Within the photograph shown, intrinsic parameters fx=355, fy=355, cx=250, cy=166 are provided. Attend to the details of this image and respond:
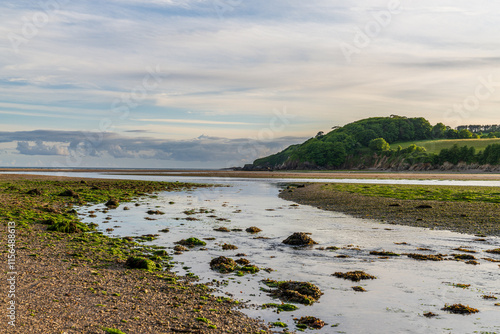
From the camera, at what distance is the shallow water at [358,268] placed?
10.6 meters

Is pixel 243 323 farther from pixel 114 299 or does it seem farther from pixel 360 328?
pixel 114 299

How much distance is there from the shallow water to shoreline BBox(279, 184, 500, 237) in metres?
2.49

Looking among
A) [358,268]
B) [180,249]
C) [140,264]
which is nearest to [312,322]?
[358,268]

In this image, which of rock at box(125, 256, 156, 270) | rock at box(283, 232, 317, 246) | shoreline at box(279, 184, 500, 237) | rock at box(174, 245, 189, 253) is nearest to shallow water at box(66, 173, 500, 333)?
rock at box(283, 232, 317, 246)

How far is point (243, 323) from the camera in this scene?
987 cm

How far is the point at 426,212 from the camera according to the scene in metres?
32.1

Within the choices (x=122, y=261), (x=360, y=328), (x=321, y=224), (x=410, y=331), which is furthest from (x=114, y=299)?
(x=321, y=224)

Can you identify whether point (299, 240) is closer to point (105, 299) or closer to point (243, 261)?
point (243, 261)

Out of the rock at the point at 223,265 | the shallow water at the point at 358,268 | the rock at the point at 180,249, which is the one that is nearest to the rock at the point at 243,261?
the rock at the point at 223,265

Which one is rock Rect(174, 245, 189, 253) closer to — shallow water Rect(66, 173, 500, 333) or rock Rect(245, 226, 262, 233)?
shallow water Rect(66, 173, 500, 333)

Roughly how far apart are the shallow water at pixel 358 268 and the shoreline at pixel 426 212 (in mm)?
2489

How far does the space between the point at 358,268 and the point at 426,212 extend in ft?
64.8

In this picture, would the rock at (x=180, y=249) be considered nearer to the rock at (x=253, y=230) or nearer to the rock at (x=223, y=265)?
the rock at (x=223, y=265)

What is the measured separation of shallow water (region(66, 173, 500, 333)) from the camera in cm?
1059
